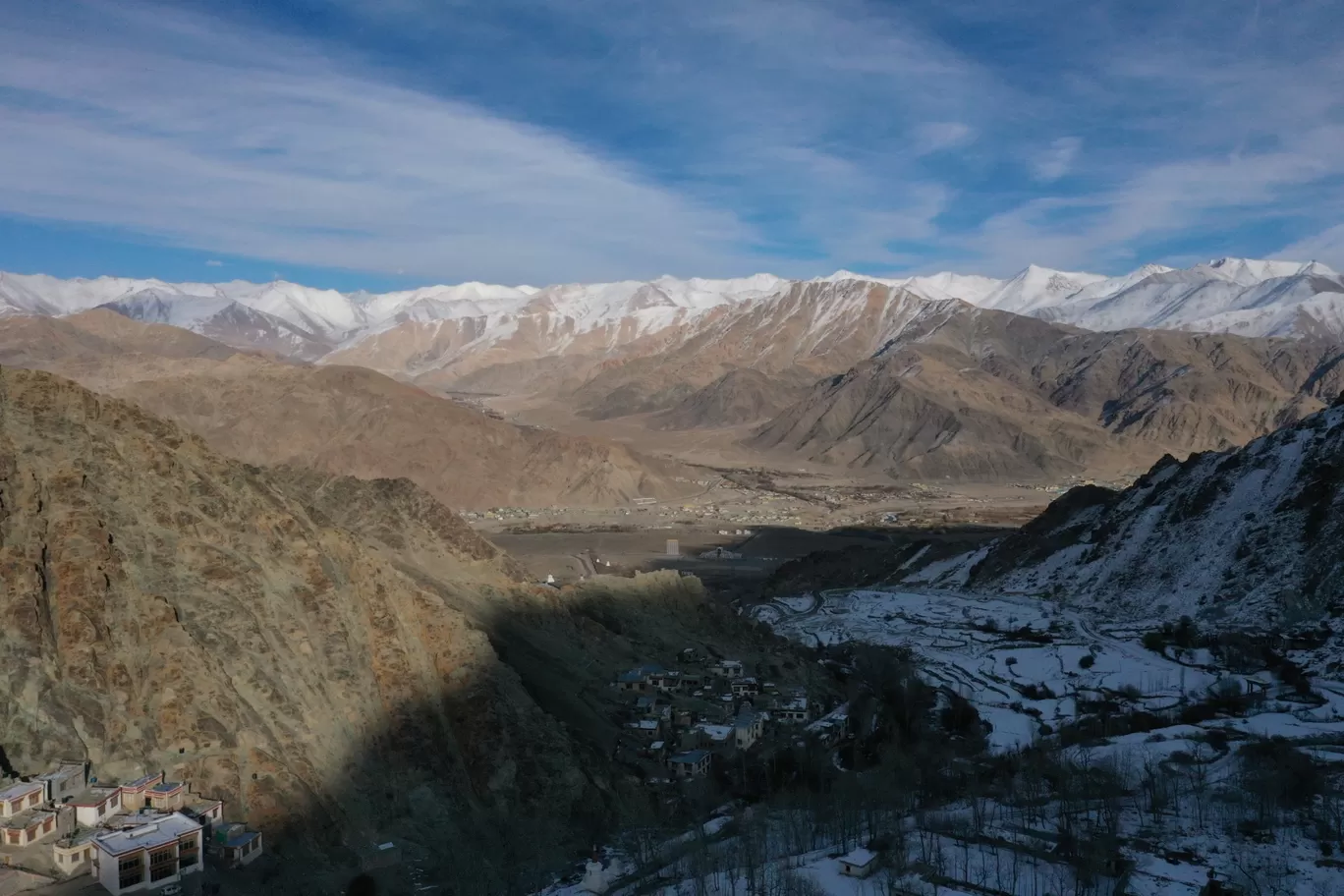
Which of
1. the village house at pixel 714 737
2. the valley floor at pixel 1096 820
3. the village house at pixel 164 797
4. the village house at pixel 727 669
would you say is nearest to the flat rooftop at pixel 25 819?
the village house at pixel 164 797

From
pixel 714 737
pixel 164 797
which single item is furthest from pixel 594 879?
pixel 714 737

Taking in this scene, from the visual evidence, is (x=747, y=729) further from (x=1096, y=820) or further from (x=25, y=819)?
(x=25, y=819)

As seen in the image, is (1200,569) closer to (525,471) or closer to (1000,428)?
(525,471)

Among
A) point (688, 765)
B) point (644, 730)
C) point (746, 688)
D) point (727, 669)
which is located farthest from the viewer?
point (727, 669)

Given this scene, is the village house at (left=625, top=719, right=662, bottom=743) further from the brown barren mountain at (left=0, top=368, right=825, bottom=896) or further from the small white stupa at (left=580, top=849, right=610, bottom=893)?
the small white stupa at (left=580, top=849, right=610, bottom=893)

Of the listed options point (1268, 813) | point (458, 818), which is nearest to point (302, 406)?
point (458, 818)

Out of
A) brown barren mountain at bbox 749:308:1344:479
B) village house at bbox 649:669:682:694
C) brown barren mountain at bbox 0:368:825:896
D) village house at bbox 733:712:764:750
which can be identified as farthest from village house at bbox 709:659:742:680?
brown barren mountain at bbox 749:308:1344:479
